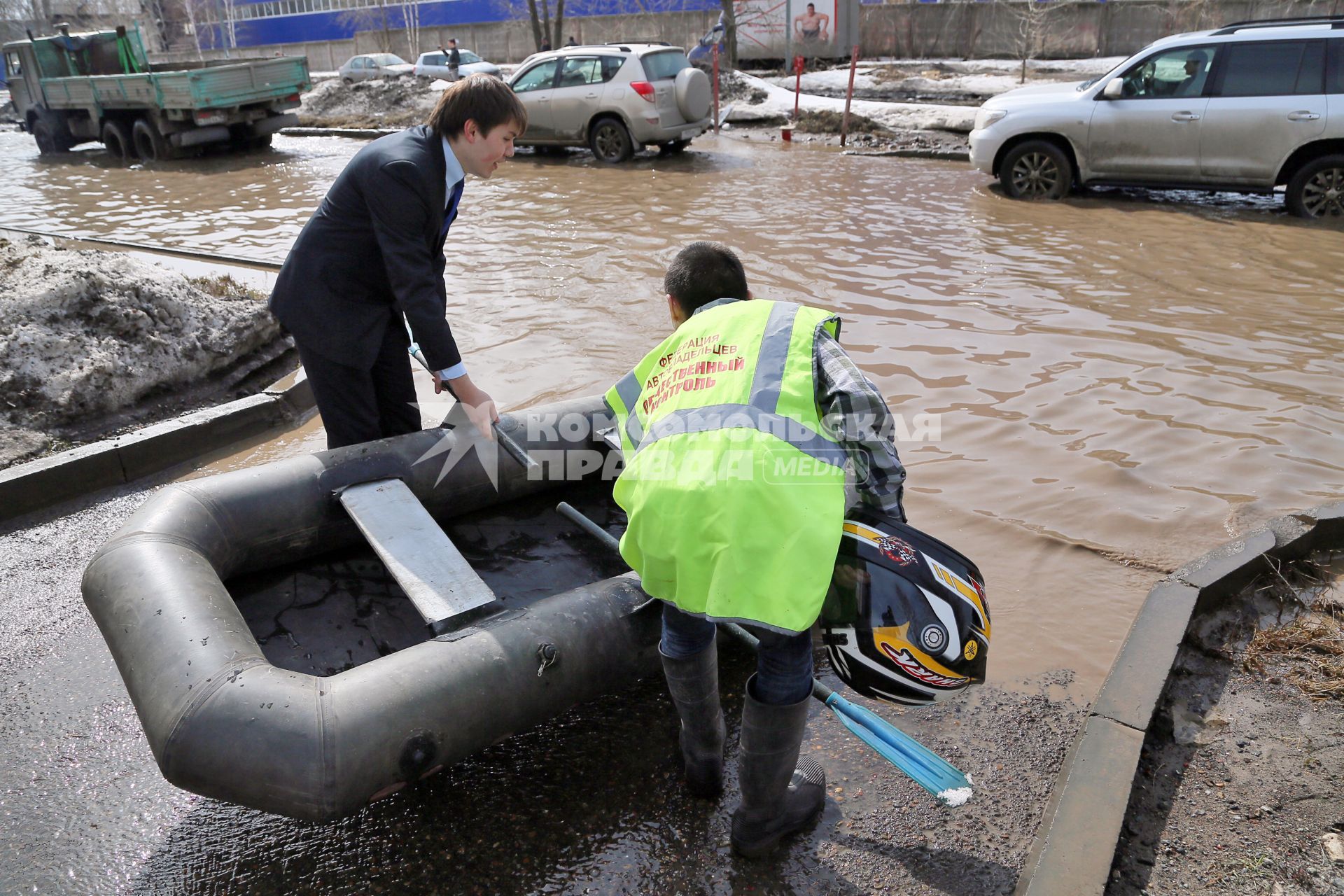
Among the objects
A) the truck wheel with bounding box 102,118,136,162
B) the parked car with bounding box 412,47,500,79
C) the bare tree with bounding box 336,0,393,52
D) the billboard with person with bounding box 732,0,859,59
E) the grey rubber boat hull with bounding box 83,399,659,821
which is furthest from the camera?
the bare tree with bounding box 336,0,393,52

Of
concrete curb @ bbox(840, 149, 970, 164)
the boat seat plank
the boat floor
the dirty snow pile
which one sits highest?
the dirty snow pile

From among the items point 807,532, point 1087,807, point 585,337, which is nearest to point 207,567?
point 807,532

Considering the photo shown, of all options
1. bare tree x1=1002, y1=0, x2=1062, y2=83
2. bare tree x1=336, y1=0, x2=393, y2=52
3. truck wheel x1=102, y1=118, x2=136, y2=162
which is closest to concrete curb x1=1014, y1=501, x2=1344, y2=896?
truck wheel x1=102, y1=118, x2=136, y2=162

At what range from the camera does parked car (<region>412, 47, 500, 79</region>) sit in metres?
23.4

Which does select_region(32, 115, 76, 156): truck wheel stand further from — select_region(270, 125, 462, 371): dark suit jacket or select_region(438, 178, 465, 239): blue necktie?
select_region(438, 178, 465, 239): blue necktie

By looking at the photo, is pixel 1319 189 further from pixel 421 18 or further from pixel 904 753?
pixel 421 18

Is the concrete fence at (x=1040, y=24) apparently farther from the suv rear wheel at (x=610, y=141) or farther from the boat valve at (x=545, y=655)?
the boat valve at (x=545, y=655)

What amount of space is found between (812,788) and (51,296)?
195 inches

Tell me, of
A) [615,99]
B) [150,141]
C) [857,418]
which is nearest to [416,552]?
[857,418]

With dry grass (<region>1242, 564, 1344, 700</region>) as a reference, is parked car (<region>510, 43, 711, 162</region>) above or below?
above

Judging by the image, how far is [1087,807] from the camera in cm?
243

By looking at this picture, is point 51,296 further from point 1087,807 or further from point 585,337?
point 1087,807

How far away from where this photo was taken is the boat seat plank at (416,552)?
9.06ft

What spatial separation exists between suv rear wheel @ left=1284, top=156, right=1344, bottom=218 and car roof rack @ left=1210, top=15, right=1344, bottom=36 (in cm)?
121
